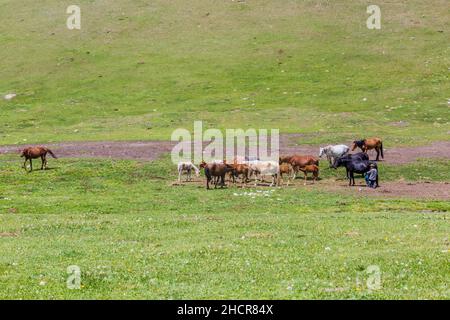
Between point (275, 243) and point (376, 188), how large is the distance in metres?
19.0

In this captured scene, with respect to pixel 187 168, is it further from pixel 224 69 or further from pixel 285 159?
pixel 224 69

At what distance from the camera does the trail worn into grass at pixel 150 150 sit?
49.6 m

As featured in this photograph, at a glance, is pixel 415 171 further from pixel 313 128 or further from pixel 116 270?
pixel 116 270

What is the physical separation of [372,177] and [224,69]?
162 feet

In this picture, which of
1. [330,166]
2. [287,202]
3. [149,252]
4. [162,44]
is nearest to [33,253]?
[149,252]

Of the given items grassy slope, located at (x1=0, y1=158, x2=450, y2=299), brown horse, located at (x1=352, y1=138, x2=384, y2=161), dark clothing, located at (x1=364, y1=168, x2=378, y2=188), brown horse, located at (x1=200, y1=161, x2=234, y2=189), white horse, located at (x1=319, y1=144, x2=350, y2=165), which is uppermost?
brown horse, located at (x1=352, y1=138, x2=384, y2=161)

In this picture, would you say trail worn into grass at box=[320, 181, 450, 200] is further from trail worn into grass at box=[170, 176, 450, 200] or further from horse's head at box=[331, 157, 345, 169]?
horse's head at box=[331, 157, 345, 169]

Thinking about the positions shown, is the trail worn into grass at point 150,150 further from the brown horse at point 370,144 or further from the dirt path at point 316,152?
the brown horse at point 370,144

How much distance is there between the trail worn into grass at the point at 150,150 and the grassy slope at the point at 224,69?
3207 millimetres

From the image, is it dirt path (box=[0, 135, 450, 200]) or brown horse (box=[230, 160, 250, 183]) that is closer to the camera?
dirt path (box=[0, 135, 450, 200])

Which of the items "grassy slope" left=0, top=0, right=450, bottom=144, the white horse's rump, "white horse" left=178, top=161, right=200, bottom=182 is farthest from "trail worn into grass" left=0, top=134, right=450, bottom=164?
the white horse's rump

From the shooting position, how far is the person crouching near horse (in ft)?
132

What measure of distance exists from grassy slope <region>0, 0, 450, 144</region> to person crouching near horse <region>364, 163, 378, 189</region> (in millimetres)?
14930

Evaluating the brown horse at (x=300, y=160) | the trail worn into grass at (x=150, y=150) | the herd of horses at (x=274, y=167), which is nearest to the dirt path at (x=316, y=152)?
the trail worn into grass at (x=150, y=150)
